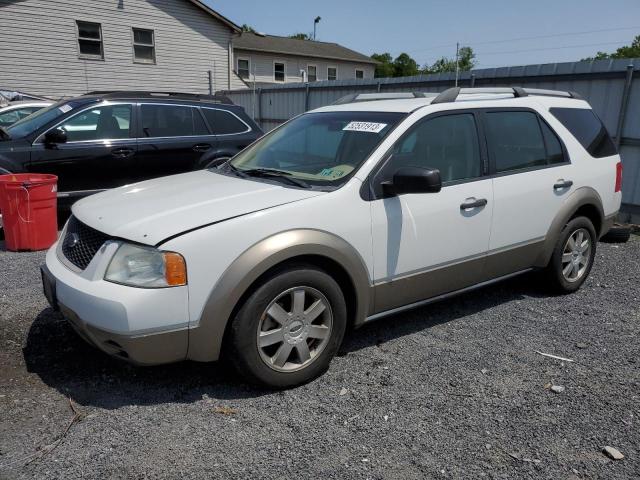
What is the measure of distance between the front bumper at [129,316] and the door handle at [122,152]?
445 centimetres

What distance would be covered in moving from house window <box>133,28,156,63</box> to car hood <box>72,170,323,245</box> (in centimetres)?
1838

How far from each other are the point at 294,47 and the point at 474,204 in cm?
3228

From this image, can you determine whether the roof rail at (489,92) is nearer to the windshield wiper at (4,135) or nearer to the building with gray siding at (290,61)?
the windshield wiper at (4,135)

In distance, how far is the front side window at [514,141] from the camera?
4082 millimetres

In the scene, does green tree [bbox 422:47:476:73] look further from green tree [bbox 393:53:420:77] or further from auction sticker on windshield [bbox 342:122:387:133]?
auction sticker on windshield [bbox 342:122:387:133]

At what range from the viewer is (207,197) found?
10.6 feet

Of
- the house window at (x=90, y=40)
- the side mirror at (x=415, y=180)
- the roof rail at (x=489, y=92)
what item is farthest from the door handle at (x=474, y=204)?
the house window at (x=90, y=40)

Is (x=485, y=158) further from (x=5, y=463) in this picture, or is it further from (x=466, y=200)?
(x=5, y=463)

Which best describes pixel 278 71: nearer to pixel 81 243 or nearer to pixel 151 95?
pixel 151 95

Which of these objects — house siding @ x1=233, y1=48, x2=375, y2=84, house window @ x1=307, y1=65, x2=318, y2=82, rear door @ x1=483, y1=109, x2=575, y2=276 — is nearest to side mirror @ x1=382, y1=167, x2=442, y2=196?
rear door @ x1=483, y1=109, x2=575, y2=276

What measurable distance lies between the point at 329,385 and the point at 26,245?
171 inches

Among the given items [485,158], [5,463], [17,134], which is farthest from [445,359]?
[17,134]

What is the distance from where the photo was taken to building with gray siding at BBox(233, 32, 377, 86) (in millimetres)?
31250

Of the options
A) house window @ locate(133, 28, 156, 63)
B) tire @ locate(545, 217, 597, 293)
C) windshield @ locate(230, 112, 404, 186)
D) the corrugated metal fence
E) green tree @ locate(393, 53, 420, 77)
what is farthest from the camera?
green tree @ locate(393, 53, 420, 77)
